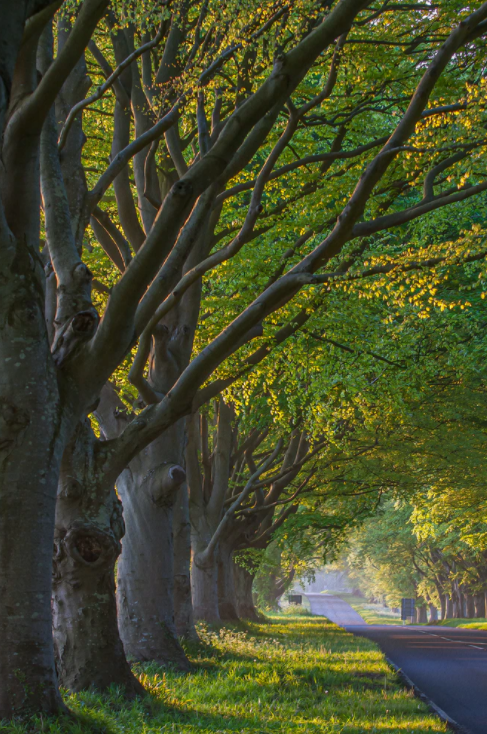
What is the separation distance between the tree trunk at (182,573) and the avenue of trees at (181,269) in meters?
0.07

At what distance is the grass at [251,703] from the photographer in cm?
527

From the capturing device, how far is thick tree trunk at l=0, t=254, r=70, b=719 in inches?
183

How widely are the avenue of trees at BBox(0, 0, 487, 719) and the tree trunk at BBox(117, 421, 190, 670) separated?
29 millimetres

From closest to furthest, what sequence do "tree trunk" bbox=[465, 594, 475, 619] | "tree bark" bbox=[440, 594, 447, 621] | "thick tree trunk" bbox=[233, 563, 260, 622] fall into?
"thick tree trunk" bbox=[233, 563, 260, 622] < "tree trunk" bbox=[465, 594, 475, 619] < "tree bark" bbox=[440, 594, 447, 621]

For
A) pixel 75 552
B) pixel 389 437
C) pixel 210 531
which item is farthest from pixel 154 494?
pixel 389 437

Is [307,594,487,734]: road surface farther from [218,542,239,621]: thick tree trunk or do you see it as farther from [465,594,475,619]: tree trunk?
[465,594,475,619]: tree trunk

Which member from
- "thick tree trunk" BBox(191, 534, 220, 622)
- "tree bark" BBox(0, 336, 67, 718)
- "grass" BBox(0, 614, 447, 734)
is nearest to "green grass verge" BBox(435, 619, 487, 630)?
"thick tree trunk" BBox(191, 534, 220, 622)

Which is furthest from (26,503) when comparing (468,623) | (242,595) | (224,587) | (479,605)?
(479,605)

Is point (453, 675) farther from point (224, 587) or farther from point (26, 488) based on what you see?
point (26, 488)

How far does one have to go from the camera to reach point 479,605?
Result: 48375mm

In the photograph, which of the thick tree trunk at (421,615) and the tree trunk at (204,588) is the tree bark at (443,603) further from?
the tree trunk at (204,588)

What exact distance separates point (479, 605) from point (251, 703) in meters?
46.9

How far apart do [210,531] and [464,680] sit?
7.31 meters

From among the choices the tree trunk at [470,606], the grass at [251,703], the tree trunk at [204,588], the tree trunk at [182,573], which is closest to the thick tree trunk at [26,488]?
the grass at [251,703]
